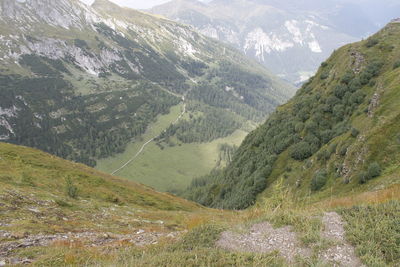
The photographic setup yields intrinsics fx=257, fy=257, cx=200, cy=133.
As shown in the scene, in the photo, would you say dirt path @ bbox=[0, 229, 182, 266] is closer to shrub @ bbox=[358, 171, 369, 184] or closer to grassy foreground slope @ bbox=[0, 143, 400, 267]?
grassy foreground slope @ bbox=[0, 143, 400, 267]

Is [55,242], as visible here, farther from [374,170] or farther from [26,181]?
[374,170]

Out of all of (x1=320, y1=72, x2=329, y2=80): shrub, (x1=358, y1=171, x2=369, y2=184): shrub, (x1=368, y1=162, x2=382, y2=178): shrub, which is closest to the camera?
(x1=368, y1=162, x2=382, y2=178): shrub

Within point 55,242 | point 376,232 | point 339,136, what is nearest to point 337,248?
point 376,232

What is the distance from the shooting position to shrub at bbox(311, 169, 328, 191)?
41562mm

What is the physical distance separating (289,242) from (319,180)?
35683 mm

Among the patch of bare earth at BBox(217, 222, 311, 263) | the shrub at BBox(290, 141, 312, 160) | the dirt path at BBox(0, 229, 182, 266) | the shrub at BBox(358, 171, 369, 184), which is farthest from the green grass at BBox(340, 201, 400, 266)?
the shrub at BBox(290, 141, 312, 160)

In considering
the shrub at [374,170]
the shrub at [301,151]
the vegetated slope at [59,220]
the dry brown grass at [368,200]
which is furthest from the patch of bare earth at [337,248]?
the shrub at [301,151]

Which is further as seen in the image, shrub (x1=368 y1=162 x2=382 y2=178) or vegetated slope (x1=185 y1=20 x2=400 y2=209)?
vegetated slope (x1=185 y1=20 x2=400 y2=209)

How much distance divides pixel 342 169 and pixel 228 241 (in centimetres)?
3412

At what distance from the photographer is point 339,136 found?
169 feet

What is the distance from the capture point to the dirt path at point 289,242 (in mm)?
9264

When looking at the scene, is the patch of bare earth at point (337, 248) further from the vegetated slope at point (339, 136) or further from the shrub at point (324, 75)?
the shrub at point (324, 75)

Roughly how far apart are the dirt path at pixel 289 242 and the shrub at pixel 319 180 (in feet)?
107

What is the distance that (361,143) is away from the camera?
35.9 m
